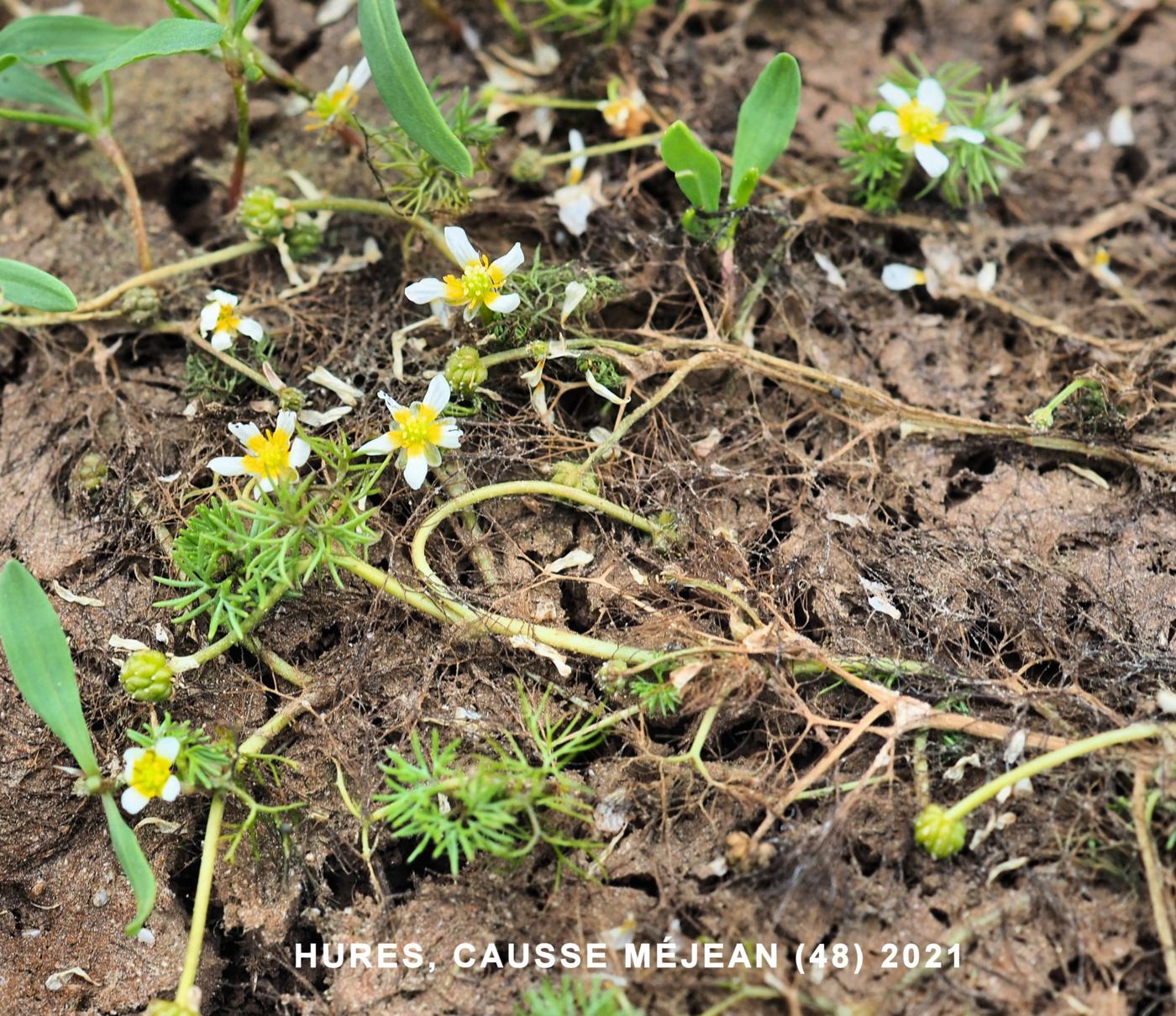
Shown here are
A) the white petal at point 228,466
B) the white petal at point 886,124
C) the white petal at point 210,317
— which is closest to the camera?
the white petal at point 228,466

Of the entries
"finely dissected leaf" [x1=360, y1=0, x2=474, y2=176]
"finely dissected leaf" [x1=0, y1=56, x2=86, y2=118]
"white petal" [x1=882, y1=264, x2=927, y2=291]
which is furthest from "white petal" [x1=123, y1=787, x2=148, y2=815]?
"white petal" [x1=882, y1=264, x2=927, y2=291]

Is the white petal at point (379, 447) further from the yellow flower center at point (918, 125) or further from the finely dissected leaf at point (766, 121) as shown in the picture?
the yellow flower center at point (918, 125)

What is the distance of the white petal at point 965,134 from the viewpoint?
7.43ft

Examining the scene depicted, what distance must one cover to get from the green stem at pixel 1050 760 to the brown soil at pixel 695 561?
0.17 feet

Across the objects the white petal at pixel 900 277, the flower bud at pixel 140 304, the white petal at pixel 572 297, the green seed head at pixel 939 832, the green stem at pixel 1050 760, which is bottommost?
the green seed head at pixel 939 832

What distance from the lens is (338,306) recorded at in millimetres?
2344

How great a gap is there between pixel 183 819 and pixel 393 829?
15.9 inches

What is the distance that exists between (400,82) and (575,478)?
2.76 feet

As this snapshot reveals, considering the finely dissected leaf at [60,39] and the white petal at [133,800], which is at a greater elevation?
the finely dissected leaf at [60,39]

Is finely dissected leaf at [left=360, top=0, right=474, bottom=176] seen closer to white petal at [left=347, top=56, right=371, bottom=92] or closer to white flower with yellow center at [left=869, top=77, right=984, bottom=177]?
white petal at [left=347, top=56, right=371, bottom=92]

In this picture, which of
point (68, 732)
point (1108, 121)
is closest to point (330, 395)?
point (68, 732)

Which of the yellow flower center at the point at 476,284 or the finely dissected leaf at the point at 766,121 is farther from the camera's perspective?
the finely dissected leaf at the point at 766,121

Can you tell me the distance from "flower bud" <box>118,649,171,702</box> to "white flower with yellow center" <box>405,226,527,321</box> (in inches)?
32.7

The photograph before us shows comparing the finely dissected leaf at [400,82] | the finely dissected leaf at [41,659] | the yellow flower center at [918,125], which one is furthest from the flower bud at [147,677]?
the yellow flower center at [918,125]
